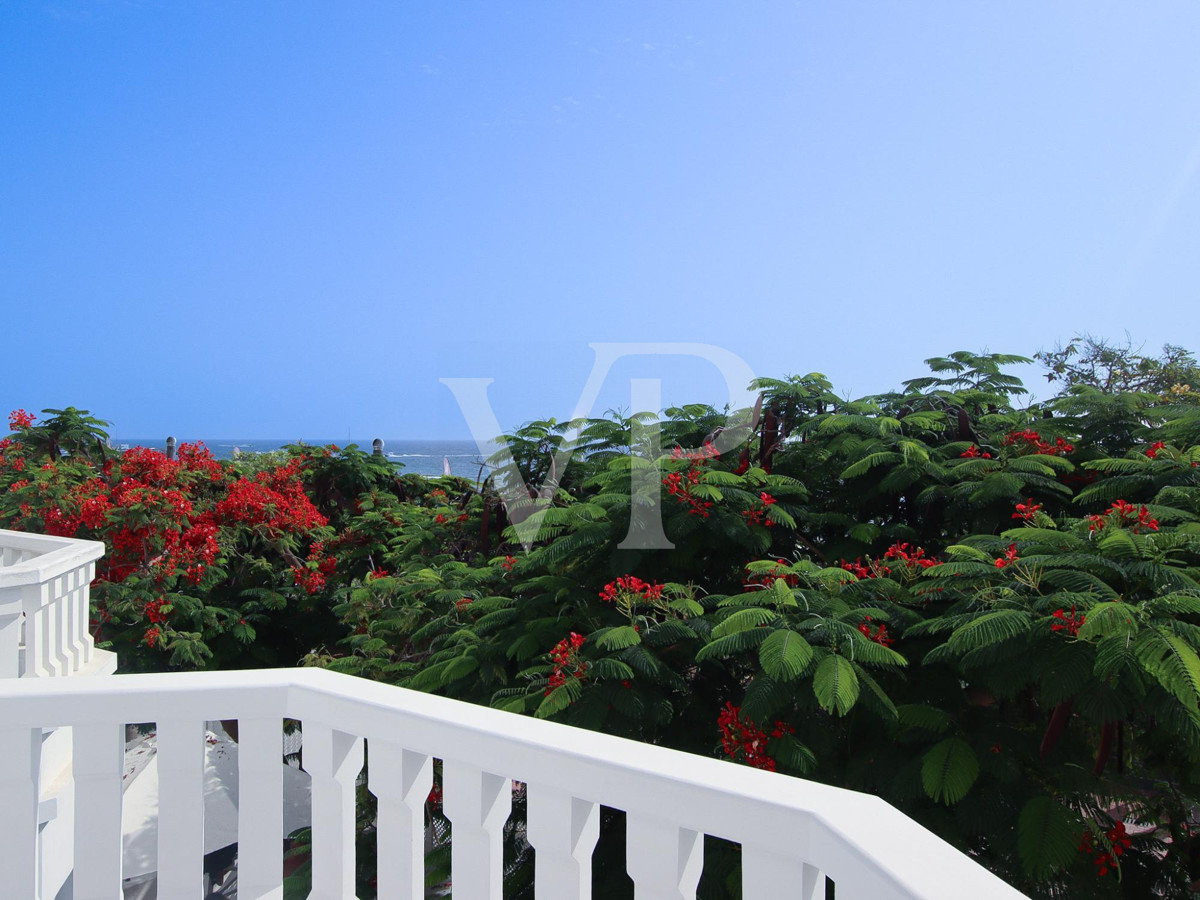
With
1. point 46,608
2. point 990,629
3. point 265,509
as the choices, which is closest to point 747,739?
point 990,629

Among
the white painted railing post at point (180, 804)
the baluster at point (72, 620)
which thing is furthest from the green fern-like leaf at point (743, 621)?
the baluster at point (72, 620)

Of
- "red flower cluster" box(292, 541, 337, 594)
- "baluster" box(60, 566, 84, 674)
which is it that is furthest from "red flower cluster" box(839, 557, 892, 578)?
"red flower cluster" box(292, 541, 337, 594)

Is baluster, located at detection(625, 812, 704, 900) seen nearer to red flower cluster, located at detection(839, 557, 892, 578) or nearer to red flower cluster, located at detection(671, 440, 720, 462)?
red flower cluster, located at detection(839, 557, 892, 578)

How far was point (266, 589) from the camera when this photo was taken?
844 centimetres

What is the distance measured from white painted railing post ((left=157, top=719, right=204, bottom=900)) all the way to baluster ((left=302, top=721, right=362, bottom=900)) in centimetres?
21

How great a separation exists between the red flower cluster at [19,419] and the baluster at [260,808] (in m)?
10.1

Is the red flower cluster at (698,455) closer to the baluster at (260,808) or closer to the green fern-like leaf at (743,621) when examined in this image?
the green fern-like leaf at (743,621)

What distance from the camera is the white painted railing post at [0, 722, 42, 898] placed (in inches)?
54.2

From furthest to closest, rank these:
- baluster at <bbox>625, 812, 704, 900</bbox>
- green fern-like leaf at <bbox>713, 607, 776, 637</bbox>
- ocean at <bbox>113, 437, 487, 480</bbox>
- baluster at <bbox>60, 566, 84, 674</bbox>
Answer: ocean at <bbox>113, 437, 487, 480</bbox> → baluster at <bbox>60, 566, 84, 674</bbox> → green fern-like leaf at <bbox>713, 607, 776, 637</bbox> → baluster at <bbox>625, 812, 704, 900</bbox>

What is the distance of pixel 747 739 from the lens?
2.56 metres

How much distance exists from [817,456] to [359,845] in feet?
11.3

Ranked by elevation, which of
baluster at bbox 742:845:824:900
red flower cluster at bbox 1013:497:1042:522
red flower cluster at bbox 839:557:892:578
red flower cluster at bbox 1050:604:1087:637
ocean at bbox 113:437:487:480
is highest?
red flower cluster at bbox 1013:497:1042:522

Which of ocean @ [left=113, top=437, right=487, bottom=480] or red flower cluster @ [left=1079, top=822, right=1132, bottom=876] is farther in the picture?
ocean @ [left=113, top=437, right=487, bottom=480]

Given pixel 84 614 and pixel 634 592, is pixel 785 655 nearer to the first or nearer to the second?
pixel 634 592
